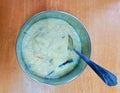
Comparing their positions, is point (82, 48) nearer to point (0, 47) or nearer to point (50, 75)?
point (50, 75)

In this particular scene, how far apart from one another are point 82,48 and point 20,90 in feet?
0.71

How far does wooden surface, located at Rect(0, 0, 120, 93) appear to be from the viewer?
0.66 meters

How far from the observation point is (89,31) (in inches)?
27.5

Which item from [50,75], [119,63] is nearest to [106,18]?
[119,63]

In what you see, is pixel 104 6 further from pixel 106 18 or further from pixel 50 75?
pixel 50 75

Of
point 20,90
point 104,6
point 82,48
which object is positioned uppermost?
point 104,6

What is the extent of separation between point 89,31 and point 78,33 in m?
0.05

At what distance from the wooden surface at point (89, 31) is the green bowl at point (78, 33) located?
35 mm

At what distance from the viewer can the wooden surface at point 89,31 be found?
659 millimetres

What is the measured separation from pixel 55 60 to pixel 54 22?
11 cm

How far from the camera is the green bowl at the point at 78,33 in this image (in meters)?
0.63

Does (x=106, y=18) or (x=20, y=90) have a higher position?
(x=106, y=18)

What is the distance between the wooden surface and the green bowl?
0.04 metres

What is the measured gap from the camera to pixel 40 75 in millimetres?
655
